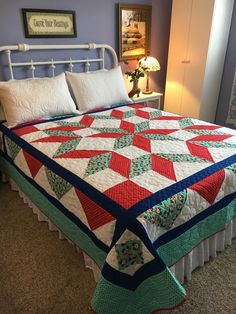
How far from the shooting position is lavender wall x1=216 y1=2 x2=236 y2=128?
3107 mm

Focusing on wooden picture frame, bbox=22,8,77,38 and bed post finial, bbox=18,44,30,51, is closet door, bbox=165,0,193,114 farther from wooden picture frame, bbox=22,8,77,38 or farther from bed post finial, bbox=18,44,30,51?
bed post finial, bbox=18,44,30,51

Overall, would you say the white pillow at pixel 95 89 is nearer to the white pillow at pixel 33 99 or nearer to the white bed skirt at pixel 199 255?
the white pillow at pixel 33 99

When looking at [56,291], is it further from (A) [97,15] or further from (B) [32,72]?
(A) [97,15]

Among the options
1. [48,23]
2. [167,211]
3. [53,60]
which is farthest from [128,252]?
[48,23]

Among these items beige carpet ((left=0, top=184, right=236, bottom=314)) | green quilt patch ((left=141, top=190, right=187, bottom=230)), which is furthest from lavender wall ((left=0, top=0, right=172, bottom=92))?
green quilt patch ((left=141, top=190, right=187, bottom=230))

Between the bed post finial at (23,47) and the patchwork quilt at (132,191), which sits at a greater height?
the bed post finial at (23,47)

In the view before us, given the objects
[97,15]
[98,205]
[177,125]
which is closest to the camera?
[98,205]

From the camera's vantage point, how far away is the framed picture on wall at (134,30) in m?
3.01

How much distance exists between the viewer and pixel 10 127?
2.07 m

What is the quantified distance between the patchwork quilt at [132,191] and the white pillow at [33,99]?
0.17m

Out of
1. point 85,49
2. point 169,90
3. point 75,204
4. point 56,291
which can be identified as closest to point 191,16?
point 169,90

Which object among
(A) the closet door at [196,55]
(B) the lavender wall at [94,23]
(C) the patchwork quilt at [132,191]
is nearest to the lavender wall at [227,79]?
(A) the closet door at [196,55]

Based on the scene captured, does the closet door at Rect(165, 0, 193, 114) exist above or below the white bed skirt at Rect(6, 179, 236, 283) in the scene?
above

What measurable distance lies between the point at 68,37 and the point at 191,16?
1.46 metres
